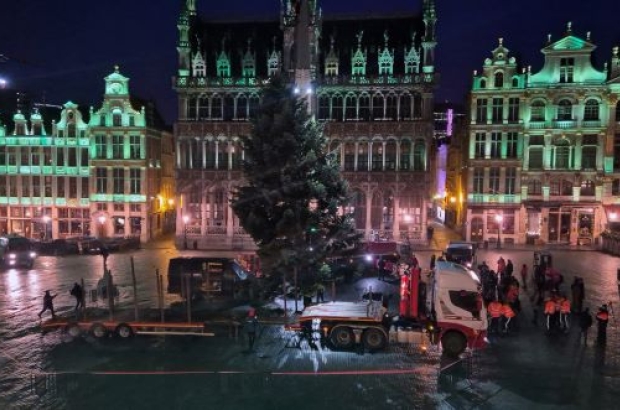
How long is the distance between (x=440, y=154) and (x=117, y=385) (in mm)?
64028

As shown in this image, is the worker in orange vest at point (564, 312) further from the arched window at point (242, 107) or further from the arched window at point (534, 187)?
the arched window at point (242, 107)

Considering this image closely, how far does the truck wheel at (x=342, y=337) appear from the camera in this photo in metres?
18.9

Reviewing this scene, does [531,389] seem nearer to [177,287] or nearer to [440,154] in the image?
[177,287]

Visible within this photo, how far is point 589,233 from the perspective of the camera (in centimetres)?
4753

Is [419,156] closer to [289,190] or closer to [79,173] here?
[289,190]

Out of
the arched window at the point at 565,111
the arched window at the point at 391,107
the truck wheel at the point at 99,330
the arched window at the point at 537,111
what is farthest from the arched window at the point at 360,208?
the truck wheel at the point at 99,330

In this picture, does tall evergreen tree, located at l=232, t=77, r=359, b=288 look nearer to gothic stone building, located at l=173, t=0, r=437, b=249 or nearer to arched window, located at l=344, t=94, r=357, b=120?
gothic stone building, located at l=173, t=0, r=437, b=249

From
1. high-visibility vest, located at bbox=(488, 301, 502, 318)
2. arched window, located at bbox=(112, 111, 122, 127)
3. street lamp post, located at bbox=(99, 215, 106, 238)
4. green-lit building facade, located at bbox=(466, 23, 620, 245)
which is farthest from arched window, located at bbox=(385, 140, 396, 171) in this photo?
high-visibility vest, located at bbox=(488, 301, 502, 318)

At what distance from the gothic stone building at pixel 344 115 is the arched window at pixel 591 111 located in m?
13.6

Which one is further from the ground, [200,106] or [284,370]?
[200,106]

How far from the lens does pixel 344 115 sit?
48344 millimetres

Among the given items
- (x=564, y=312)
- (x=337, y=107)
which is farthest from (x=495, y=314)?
(x=337, y=107)

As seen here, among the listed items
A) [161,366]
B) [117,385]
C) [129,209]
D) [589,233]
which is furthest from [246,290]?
[589,233]

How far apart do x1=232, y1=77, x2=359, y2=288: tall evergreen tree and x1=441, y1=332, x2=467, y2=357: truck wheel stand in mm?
8764
